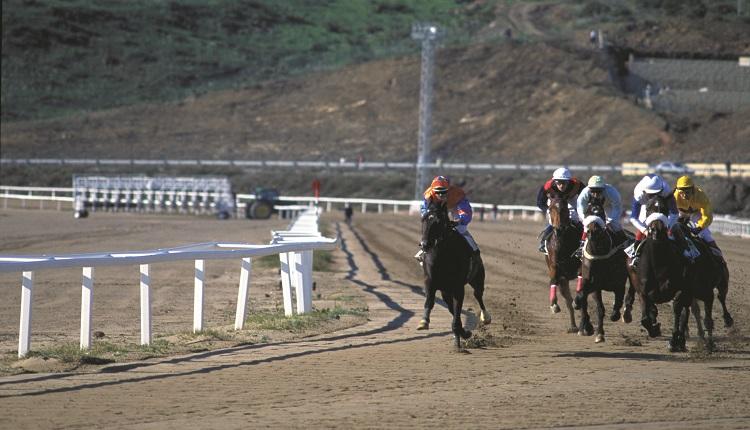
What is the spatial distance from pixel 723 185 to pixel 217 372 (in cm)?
5474

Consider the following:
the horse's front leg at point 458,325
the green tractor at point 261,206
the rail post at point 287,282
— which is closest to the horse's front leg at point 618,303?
the horse's front leg at point 458,325

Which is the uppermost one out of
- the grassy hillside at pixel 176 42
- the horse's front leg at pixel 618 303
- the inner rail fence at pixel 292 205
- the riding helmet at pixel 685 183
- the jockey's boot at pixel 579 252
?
the grassy hillside at pixel 176 42

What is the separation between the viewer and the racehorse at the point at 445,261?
13391 millimetres

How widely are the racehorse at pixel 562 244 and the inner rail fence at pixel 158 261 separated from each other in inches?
110

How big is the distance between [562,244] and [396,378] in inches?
185

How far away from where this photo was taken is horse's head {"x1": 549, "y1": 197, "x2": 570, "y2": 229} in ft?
49.9

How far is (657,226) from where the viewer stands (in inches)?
533

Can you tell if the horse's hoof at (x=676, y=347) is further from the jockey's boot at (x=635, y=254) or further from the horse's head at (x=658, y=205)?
the horse's head at (x=658, y=205)

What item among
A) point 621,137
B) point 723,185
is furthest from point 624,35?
point 723,185

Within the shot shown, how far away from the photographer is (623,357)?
13070 mm

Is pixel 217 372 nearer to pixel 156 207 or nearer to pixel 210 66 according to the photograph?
pixel 156 207

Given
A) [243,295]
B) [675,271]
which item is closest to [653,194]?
[675,271]

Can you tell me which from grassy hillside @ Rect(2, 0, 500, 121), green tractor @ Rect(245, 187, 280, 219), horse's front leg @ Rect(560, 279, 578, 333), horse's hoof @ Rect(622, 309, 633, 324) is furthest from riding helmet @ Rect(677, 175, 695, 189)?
grassy hillside @ Rect(2, 0, 500, 121)

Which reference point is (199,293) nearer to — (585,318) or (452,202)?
(452,202)
